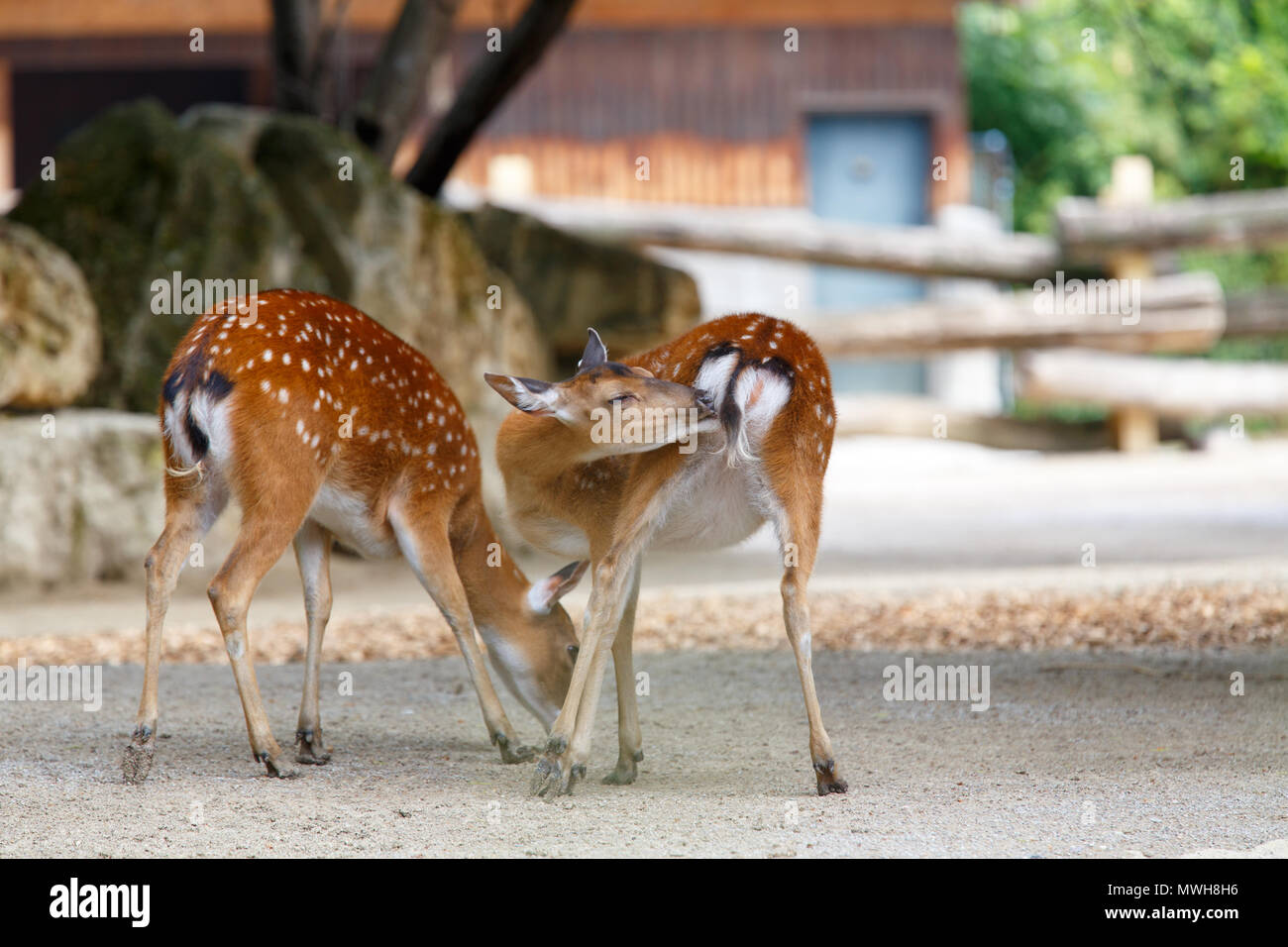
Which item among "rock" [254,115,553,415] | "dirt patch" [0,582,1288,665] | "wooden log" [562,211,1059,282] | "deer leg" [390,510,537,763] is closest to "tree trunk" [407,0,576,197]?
"rock" [254,115,553,415]

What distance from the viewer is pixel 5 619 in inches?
304

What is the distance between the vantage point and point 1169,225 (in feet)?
47.9

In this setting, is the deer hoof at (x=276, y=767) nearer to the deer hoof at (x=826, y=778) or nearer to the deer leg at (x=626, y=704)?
the deer leg at (x=626, y=704)

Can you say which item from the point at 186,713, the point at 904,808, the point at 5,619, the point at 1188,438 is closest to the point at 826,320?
the point at 1188,438

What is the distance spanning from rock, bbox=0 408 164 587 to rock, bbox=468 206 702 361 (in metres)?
3.24

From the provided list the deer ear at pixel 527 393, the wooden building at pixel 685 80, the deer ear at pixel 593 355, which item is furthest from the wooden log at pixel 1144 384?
the deer ear at pixel 527 393

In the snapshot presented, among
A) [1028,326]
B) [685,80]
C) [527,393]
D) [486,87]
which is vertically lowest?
[527,393]

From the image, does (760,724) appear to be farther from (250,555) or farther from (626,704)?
(250,555)

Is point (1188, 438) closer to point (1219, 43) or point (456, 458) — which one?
point (1219, 43)

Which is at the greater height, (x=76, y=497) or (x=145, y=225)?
(x=145, y=225)

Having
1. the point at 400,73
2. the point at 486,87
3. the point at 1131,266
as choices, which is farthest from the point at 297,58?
the point at 1131,266

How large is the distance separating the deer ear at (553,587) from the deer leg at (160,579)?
1036 millimetres

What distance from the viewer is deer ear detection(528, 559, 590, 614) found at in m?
4.83

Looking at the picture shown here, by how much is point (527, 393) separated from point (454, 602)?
35.2 inches
